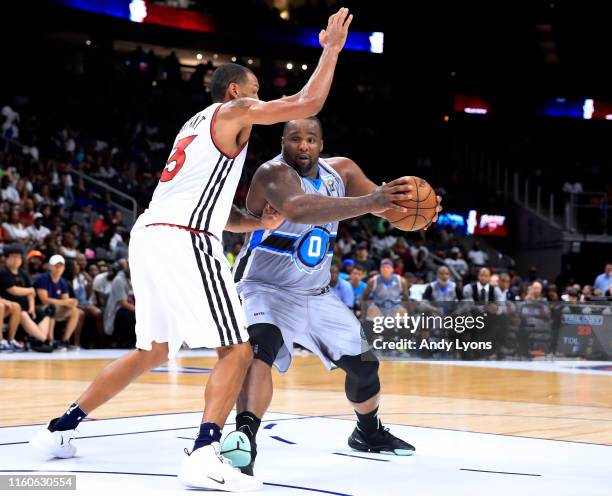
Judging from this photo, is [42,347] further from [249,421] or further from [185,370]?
[249,421]

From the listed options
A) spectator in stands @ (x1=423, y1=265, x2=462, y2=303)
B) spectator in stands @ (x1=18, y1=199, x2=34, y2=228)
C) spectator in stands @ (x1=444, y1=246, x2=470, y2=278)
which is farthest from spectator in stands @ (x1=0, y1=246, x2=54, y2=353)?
spectator in stands @ (x1=444, y1=246, x2=470, y2=278)

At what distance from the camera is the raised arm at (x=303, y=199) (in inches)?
178

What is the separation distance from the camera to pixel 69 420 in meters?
4.95

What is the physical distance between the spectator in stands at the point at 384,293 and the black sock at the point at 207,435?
9560mm

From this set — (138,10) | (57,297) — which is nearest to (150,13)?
(138,10)

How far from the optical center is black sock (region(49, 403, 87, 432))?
4.91 m

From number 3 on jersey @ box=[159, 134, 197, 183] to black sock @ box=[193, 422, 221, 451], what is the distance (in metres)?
1.20

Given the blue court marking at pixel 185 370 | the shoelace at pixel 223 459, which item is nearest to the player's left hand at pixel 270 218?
the shoelace at pixel 223 459

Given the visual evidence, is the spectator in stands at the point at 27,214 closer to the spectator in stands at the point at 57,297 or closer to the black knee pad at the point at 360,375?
the spectator in stands at the point at 57,297

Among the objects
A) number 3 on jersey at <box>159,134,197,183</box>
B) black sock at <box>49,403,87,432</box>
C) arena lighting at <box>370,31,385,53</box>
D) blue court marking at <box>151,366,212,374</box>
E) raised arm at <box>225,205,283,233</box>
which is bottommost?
blue court marking at <box>151,366,212,374</box>

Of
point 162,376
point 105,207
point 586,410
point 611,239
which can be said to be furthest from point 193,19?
point 586,410

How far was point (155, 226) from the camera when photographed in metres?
4.62

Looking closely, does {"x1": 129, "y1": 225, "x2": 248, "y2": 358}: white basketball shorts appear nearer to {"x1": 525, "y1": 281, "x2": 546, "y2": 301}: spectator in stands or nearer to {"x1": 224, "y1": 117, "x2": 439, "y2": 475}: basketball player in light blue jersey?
{"x1": 224, "y1": 117, "x2": 439, "y2": 475}: basketball player in light blue jersey

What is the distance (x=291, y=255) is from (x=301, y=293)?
220 millimetres
